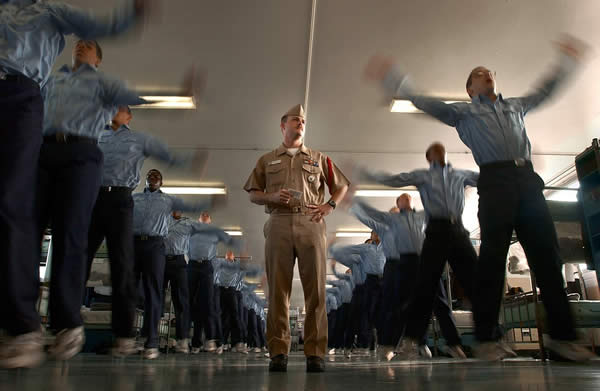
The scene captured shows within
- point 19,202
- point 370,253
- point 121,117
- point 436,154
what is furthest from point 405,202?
point 19,202

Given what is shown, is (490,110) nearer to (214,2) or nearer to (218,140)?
(214,2)

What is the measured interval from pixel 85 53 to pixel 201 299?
513 centimetres

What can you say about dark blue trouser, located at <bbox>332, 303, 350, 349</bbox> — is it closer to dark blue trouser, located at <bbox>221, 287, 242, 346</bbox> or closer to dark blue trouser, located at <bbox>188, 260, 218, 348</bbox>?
dark blue trouser, located at <bbox>221, 287, 242, 346</bbox>

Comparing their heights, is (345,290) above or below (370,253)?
below

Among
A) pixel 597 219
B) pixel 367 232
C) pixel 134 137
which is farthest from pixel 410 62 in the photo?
pixel 367 232

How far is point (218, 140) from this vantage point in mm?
8453

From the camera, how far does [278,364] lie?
258 centimetres

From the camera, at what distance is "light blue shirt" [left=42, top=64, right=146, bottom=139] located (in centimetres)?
253

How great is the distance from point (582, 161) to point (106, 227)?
501 centimetres

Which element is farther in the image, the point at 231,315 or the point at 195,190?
the point at 195,190

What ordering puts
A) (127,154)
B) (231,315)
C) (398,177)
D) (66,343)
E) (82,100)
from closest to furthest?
(66,343), (82,100), (127,154), (398,177), (231,315)

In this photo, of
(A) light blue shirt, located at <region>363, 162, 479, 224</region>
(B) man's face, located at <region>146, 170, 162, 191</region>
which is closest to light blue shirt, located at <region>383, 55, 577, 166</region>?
(A) light blue shirt, located at <region>363, 162, 479, 224</region>

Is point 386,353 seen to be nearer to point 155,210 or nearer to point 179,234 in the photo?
point 155,210

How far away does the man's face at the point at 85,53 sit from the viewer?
2867mm
